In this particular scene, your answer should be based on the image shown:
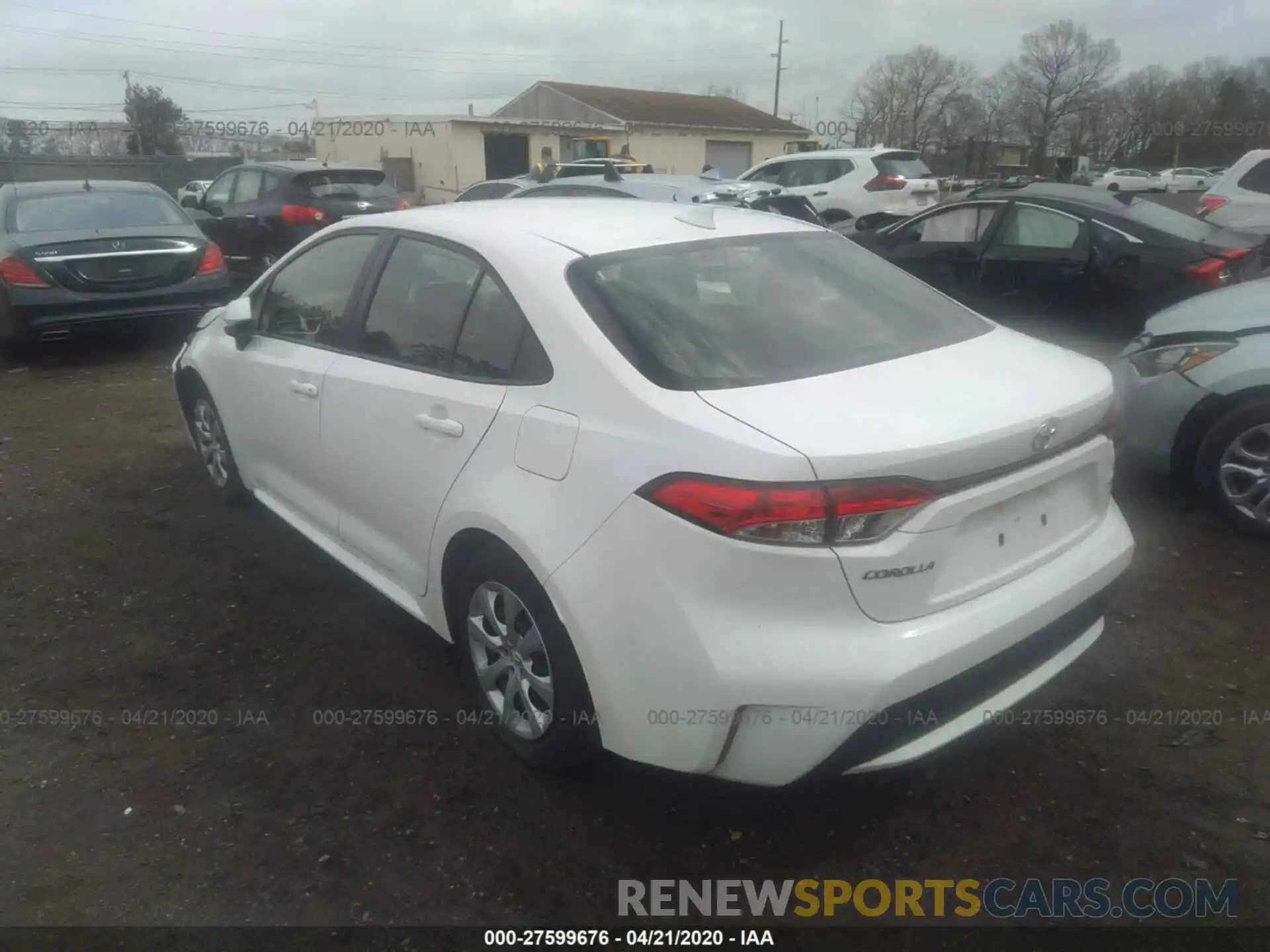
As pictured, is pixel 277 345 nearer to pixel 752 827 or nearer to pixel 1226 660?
pixel 752 827

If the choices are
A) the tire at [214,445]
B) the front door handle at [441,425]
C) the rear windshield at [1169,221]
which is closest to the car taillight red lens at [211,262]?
the tire at [214,445]

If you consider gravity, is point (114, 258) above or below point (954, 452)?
below

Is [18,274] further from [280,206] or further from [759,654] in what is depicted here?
[759,654]

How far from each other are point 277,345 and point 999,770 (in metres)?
Result: 3.14

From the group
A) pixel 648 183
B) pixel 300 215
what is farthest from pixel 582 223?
pixel 300 215

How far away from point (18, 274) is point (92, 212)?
47.2 inches

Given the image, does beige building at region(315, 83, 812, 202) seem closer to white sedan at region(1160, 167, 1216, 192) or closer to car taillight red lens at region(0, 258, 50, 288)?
white sedan at region(1160, 167, 1216, 192)

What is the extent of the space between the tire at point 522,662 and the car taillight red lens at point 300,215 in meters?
8.95

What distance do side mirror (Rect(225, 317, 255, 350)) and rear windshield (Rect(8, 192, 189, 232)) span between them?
5034 mm

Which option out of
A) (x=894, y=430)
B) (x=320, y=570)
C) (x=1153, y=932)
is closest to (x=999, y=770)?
(x=1153, y=932)

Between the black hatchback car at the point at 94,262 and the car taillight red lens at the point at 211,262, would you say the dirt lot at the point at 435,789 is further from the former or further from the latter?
the car taillight red lens at the point at 211,262

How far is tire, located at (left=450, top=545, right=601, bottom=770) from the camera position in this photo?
2559 millimetres

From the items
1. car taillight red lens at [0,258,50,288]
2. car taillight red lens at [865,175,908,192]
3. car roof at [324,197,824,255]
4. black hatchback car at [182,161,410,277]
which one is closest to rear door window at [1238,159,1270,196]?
car taillight red lens at [865,175,908,192]

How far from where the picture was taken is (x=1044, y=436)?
7.93ft
